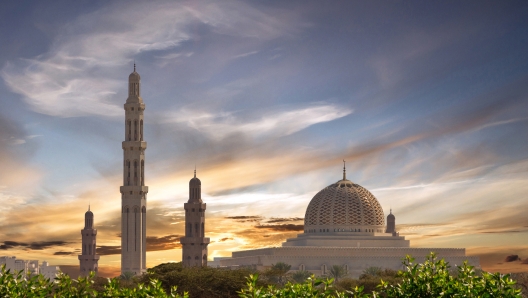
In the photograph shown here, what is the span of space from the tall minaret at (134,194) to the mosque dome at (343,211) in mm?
23800

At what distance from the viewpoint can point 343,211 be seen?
4769 inches

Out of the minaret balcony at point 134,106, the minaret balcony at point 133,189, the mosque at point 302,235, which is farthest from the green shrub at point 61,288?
the minaret balcony at point 134,106

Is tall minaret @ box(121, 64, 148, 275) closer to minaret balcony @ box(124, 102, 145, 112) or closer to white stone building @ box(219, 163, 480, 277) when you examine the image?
minaret balcony @ box(124, 102, 145, 112)

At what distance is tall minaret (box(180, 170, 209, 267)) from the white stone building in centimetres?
663

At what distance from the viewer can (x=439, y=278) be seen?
69.0ft

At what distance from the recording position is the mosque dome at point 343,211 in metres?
121

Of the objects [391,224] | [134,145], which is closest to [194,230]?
[134,145]

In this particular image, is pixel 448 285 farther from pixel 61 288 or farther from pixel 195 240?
pixel 195 240

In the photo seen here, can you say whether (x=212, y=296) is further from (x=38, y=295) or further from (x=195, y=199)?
(x=195, y=199)

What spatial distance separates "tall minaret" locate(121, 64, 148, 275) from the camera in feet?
362

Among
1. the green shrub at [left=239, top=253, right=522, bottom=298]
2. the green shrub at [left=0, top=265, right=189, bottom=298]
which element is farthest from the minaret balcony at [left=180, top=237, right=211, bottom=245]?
the green shrub at [left=239, top=253, right=522, bottom=298]

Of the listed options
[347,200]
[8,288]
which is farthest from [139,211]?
[8,288]

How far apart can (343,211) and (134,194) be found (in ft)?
93.1

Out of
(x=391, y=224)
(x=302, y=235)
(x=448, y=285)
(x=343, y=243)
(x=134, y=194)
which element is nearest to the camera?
(x=448, y=285)
